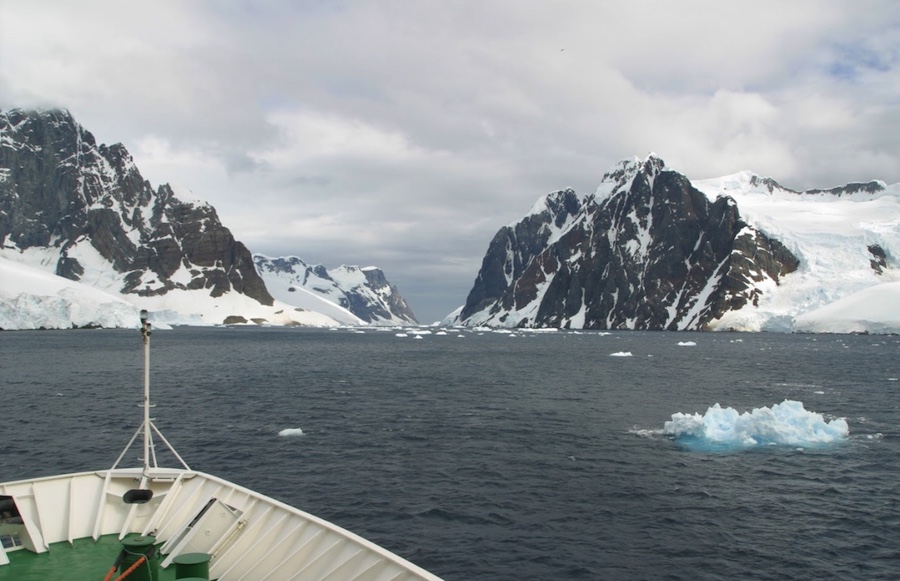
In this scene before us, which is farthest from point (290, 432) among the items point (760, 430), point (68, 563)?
point (760, 430)

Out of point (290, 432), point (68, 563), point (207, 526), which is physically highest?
point (207, 526)

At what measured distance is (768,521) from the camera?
2392 cm

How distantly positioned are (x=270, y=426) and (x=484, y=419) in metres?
14.8

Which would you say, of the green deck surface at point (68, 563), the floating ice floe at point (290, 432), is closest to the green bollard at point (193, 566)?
the green deck surface at point (68, 563)

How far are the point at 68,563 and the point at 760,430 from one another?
35.3 meters

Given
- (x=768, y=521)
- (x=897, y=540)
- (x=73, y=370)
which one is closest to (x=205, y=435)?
(x=768, y=521)

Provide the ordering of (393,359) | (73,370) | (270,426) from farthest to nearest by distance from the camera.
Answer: (393,359) → (73,370) → (270,426)

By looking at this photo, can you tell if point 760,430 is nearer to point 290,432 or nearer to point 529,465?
point 529,465

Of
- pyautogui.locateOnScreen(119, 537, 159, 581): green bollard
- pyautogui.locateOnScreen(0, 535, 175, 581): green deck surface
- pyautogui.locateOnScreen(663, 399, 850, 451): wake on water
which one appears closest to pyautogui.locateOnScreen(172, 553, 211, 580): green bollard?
pyautogui.locateOnScreen(119, 537, 159, 581): green bollard

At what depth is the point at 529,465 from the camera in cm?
3203

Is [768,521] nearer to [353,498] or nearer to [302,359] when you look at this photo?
[353,498]

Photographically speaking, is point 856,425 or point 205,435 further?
point 856,425

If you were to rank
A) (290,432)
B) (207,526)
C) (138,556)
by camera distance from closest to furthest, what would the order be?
(138,556) → (207,526) → (290,432)

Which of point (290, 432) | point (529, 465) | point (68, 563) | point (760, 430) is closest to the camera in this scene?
point (68, 563)
